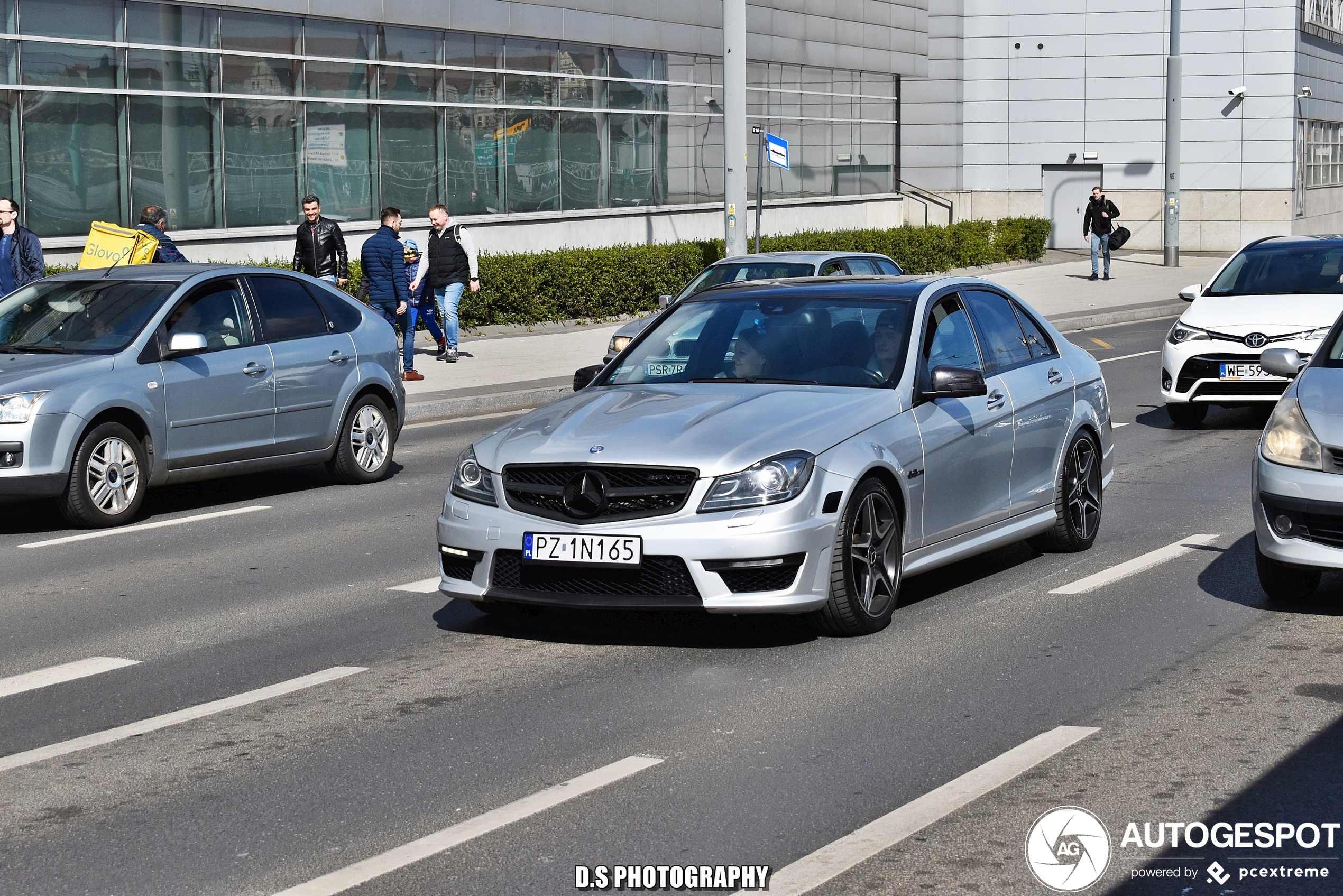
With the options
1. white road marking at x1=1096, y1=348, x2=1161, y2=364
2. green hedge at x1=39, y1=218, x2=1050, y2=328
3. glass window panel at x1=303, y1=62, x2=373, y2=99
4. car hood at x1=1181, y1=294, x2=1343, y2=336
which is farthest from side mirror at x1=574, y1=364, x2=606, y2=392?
glass window panel at x1=303, y1=62, x2=373, y2=99

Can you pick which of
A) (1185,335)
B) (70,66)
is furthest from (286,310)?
(70,66)

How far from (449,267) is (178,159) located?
588 cm

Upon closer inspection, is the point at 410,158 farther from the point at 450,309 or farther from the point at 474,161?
the point at 450,309

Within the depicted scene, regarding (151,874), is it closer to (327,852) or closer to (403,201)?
(327,852)

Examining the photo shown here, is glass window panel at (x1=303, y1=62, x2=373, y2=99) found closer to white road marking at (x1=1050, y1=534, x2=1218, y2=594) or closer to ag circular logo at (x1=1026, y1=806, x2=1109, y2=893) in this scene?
white road marking at (x1=1050, y1=534, x2=1218, y2=594)

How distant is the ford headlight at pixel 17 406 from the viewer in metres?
10.7

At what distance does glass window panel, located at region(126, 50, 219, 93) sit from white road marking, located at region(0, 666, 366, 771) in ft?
62.3

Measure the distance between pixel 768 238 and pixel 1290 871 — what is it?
30650 millimetres

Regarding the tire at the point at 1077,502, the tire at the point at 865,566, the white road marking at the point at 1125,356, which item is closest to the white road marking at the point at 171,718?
the tire at the point at 865,566

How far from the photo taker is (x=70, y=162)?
922 inches

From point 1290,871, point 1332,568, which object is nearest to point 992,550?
point 1332,568

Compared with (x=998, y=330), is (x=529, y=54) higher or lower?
higher

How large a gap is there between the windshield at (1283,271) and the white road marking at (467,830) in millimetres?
11794

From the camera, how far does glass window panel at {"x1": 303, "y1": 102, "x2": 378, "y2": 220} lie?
27.5 meters
